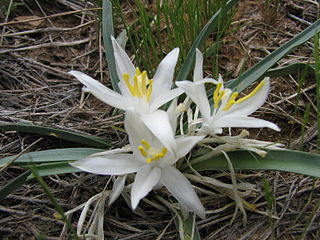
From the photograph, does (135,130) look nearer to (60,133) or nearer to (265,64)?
(60,133)

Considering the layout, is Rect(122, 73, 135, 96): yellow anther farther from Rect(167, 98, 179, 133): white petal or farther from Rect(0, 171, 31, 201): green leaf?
Rect(0, 171, 31, 201): green leaf

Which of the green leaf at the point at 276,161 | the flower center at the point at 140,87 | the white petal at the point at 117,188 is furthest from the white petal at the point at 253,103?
the white petal at the point at 117,188

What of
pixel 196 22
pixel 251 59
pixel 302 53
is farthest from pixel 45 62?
pixel 302 53

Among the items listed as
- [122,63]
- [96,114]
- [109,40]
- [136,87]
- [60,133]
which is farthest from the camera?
[96,114]

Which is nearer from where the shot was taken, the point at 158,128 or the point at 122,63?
the point at 158,128

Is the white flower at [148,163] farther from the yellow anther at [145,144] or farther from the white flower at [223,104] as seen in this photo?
the white flower at [223,104]

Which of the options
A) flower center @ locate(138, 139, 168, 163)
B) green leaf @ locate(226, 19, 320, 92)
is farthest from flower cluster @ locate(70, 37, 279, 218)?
green leaf @ locate(226, 19, 320, 92)

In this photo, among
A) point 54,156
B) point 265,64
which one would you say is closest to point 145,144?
point 54,156
